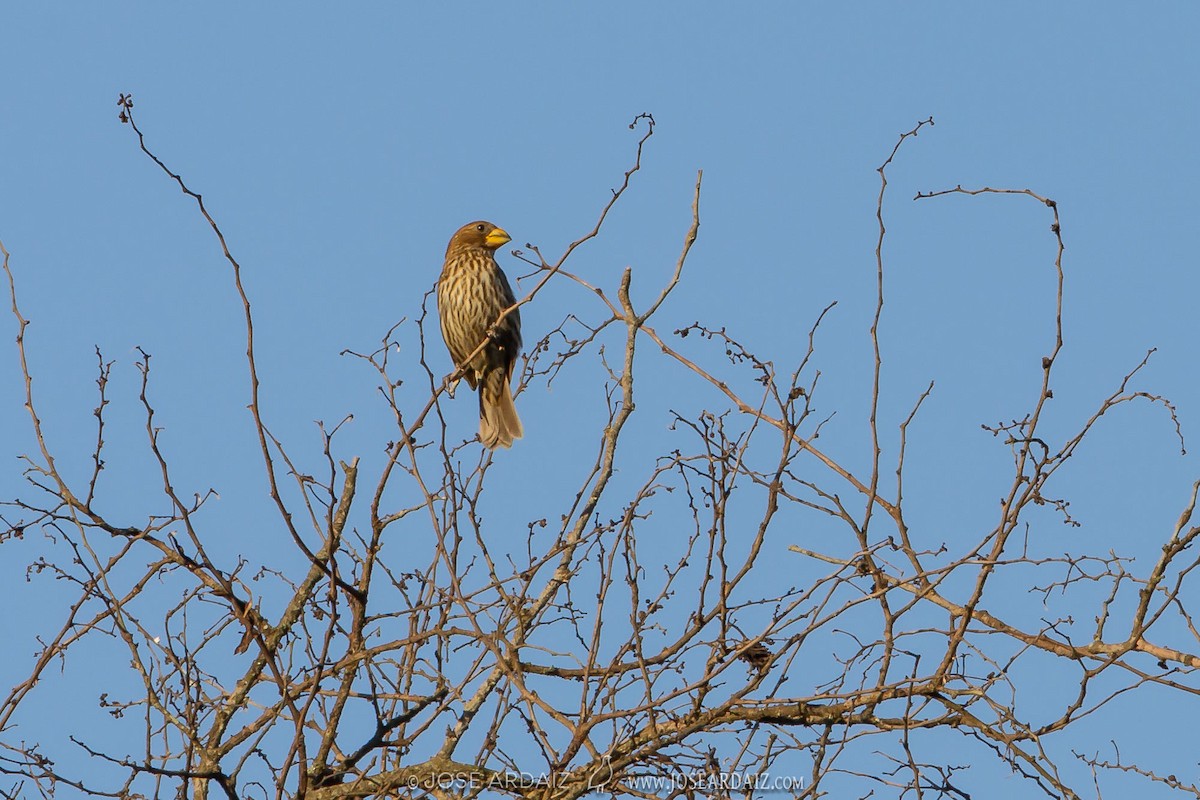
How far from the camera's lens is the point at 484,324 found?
745cm

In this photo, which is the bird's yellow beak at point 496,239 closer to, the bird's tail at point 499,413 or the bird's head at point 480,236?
the bird's head at point 480,236

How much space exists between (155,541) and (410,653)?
0.78 meters

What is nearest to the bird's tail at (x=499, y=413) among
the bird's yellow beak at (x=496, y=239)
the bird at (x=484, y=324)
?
the bird at (x=484, y=324)

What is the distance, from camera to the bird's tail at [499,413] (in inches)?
287

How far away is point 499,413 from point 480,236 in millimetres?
1056

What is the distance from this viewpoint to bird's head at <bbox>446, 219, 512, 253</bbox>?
25.4 feet

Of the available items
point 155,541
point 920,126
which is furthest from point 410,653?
point 920,126

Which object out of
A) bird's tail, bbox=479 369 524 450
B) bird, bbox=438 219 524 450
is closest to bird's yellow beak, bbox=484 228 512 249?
bird, bbox=438 219 524 450

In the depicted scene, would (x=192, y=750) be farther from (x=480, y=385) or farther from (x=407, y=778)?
(x=480, y=385)

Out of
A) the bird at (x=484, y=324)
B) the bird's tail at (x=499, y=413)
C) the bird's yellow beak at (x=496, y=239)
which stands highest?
the bird's yellow beak at (x=496, y=239)

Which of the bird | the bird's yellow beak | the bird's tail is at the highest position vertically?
the bird's yellow beak

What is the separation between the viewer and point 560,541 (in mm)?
4129

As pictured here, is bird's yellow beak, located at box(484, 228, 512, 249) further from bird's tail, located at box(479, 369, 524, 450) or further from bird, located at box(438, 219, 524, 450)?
bird's tail, located at box(479, 369, 524, 450)

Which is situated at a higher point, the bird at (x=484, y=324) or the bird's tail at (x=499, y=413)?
the bird at (x=484, y=324)
